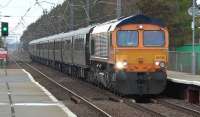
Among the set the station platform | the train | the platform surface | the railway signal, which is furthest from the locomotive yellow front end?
the railway signal

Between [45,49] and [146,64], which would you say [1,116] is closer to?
[146,64]

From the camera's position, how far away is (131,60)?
2316cm

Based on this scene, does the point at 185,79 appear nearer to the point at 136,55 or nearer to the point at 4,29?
the point at 136,55

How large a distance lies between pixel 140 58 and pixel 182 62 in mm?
15072

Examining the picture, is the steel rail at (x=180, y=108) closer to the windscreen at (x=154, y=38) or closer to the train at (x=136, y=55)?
the train at (x=136, y=55)

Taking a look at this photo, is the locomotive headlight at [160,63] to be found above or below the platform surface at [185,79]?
above

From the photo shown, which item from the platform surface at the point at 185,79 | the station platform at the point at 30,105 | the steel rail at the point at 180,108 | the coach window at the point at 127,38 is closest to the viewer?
the station platform at the point at 30,105

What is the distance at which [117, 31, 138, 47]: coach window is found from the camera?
2345cm

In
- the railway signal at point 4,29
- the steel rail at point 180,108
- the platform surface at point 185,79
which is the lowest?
the steel rail at point 180,108

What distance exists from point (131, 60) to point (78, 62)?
40.6ft

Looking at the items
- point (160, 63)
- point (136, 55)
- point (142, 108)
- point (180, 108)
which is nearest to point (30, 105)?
point (142, 108)

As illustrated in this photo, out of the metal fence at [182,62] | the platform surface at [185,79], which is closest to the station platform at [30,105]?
the platform surface at [185,79]

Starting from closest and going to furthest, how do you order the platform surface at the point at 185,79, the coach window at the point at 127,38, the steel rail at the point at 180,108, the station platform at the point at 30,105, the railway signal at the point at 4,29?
1. the station platform at the point at 30,105
2. the steel rail at the point at 180,108
3. the platform surface at the point at 185,79
4. the coach window at the point at 127,38
5. the railway signal at the point at 4,29

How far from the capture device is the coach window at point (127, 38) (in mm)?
23453
